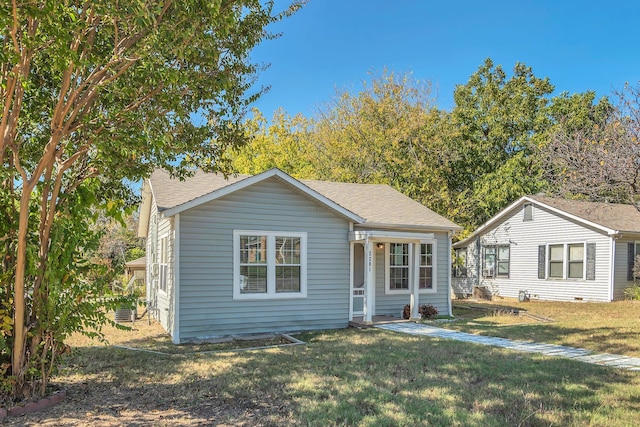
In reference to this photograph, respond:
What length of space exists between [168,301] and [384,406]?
6.90 m

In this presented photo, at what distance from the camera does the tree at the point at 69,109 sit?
4668 mm

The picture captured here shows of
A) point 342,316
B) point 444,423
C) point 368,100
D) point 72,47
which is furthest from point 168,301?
point 368,100

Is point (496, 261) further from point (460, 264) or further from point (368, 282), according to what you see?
point (368, 282)

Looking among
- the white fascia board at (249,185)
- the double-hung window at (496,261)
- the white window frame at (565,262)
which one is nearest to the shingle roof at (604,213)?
the white window frame at (565,262)

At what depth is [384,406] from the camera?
16.9 feet

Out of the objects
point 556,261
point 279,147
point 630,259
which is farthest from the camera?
point 279,147

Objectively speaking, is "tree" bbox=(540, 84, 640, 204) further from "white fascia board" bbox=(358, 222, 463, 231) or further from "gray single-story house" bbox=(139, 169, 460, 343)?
"gray single-story house" bbox=(139, 169, 460, 343)

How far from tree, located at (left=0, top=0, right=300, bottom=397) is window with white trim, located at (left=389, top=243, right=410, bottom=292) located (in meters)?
8.13

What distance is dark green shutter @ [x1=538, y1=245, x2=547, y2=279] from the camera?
19.6 m

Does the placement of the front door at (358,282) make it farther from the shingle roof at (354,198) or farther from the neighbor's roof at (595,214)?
A: the neighbor's roof at (595,214)

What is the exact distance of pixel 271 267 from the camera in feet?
35.5

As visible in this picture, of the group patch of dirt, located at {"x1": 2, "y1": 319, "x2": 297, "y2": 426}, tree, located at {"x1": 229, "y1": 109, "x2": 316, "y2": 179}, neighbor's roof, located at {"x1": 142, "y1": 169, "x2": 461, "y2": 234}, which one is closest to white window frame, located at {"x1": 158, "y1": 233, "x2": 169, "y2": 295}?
neighbor's roof, located at {"x1": 142, "y1": 169, "x2": 461, "y2": 234}

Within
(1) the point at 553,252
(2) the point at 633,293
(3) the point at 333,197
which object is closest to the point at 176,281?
(3) the point at 333,197

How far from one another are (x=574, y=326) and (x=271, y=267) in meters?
7.22
